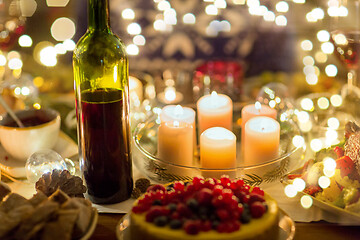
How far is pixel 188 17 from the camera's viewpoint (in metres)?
1.95

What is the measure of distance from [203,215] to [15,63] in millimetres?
1256

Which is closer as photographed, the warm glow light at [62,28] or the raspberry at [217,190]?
the raspberry at [217,190]

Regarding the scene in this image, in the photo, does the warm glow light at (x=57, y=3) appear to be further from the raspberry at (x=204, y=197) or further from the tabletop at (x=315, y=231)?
the raspberry at (x=204, y=197)

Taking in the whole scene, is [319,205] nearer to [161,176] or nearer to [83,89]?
[161,176]

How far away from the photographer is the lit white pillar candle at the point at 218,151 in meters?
0.84

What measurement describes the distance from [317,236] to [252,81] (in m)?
0.93

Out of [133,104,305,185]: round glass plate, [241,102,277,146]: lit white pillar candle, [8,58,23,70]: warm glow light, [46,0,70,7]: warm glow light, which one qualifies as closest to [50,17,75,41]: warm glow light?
[46,0,70,7]: warm glow light

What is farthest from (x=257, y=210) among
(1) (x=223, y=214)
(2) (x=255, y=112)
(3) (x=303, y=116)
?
(3) (x=303, y=116)

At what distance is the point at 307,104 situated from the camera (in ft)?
4.12

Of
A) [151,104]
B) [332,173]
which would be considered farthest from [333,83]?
[332,173]

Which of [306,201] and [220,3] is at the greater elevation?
[220,3]

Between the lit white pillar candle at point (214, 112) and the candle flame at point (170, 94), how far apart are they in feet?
1.08

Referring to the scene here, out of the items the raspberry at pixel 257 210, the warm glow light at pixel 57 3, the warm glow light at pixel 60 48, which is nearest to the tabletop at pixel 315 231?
the raspberry at pixel 257 210

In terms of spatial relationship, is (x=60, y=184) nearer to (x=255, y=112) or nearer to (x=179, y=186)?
(x=179, y=186)
